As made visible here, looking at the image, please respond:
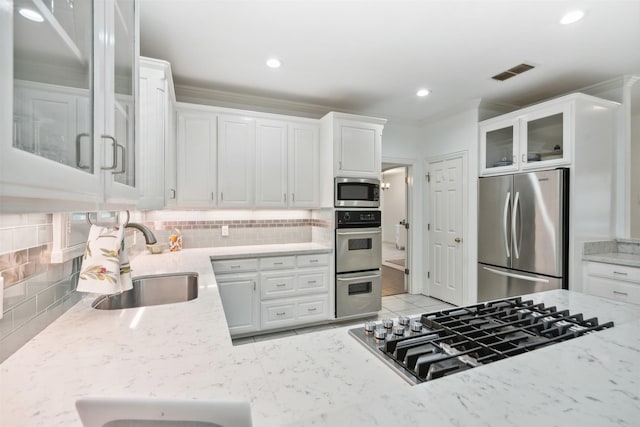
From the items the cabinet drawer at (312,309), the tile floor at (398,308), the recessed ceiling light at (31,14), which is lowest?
the tile floor at (398,308)

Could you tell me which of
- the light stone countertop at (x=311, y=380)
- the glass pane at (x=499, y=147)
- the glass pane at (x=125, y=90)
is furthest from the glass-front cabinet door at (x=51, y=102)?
the glass pane at (x=499, y=147)

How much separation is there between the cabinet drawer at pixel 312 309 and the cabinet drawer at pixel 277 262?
0.46 m

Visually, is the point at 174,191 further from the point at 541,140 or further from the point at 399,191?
the point at 399,191

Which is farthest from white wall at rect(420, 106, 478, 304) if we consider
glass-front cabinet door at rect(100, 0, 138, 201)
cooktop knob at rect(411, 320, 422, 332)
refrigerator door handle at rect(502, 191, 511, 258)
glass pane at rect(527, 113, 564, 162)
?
glass-front cabinet door at rect(100, 0, 138, 201)

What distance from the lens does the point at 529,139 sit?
3.21 m

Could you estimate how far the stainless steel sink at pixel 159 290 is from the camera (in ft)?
5.91

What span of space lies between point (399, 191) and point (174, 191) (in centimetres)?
805

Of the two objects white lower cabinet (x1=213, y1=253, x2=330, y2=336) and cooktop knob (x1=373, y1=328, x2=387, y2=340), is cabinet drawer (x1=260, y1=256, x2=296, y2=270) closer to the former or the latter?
white lower cabinet (x1=213, y1=253, x2=330, y2=336)

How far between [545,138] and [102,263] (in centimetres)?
390

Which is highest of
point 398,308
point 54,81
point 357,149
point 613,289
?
point 357,149

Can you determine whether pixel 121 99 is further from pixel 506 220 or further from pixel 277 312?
pixel 506 220

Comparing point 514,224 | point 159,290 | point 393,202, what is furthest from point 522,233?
point 393,202

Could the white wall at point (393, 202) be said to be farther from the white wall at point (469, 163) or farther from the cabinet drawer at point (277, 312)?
the cabinet drawer at point (277, 312)

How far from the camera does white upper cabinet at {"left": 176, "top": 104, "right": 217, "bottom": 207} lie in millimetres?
3084
